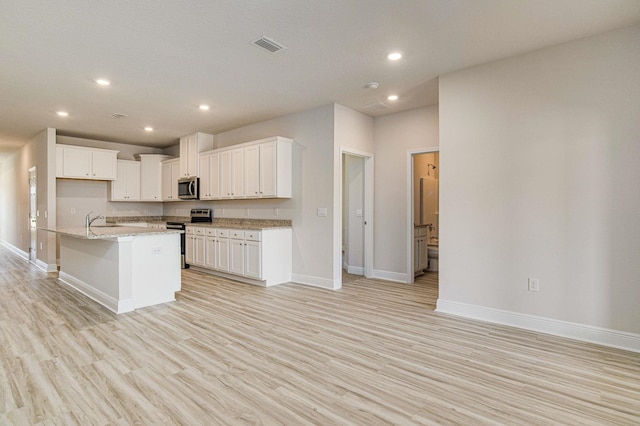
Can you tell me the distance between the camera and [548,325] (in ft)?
10.9

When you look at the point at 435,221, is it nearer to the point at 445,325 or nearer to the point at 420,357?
the point at 445,325

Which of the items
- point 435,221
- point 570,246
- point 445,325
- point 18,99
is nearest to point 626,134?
point 570,246

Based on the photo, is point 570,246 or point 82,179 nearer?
point 570,246

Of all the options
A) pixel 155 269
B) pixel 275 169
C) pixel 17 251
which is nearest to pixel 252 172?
pixel 275 169

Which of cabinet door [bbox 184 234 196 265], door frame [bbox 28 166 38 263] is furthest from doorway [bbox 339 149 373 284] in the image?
door frame [bbox 28 166 38 263]

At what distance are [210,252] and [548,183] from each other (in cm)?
515

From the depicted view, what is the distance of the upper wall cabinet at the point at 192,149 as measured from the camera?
696 cm

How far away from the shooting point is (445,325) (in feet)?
11.7

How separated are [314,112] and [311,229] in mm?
1855

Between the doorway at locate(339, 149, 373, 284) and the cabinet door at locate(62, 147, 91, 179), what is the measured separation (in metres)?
5.32

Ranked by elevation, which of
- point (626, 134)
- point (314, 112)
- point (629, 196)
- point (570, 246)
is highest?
point (314, 112)

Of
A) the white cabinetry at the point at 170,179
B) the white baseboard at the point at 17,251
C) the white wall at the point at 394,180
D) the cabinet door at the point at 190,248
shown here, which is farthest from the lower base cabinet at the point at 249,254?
the white baseboard at the point at 17,251

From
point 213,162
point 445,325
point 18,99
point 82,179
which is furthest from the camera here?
point 82,179

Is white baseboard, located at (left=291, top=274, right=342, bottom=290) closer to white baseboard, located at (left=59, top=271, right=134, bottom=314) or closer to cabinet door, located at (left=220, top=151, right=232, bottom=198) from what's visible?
cabinet door, located at (left=220, top=151, right=232, bottom=198)
